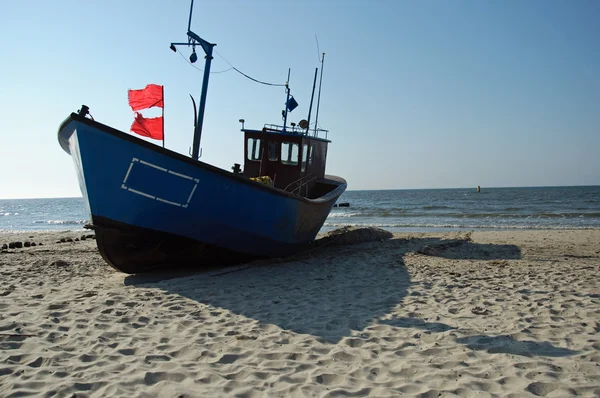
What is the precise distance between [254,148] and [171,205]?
14.6 ft

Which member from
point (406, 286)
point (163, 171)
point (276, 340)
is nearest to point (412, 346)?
point (276, 340)

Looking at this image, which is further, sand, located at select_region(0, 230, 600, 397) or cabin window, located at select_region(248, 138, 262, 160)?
cabin window, located at select_region(248, 138, 262, 160)

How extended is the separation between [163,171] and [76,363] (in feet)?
11.3

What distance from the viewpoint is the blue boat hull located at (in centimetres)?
620

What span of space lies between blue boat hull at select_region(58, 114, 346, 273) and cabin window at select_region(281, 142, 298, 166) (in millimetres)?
2544

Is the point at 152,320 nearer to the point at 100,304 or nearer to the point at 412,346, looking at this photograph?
the point at 100,304

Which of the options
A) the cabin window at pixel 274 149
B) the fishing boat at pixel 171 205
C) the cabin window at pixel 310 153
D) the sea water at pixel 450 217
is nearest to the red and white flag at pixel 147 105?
the fishing boat at pixel 171 205

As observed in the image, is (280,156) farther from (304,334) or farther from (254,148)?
(304,334)

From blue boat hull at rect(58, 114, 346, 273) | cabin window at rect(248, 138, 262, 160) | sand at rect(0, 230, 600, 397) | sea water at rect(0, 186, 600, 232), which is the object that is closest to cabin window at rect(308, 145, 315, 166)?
cabin window at rect(248, 138, 262, 160)

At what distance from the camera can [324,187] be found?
13.1 m

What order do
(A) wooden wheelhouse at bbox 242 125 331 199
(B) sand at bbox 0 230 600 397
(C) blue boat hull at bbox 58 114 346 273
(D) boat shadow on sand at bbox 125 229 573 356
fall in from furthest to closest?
(A) wooden wheelhouse at bbox 242 125 331 199 < (C) blue boat hull at bbox 58 114 346 273 < (D) boat shadow on sand at bbox 125 229 573 356 < (B) sand at bbox 0 230 600 397

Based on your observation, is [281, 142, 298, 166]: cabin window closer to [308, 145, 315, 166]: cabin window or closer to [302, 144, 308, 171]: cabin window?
[302, 144, 308, 171]: cabin window

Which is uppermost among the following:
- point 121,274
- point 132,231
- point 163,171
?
point 163,171

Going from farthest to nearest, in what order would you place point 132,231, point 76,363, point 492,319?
point 132,231 → point 492,319 → point 76,363
